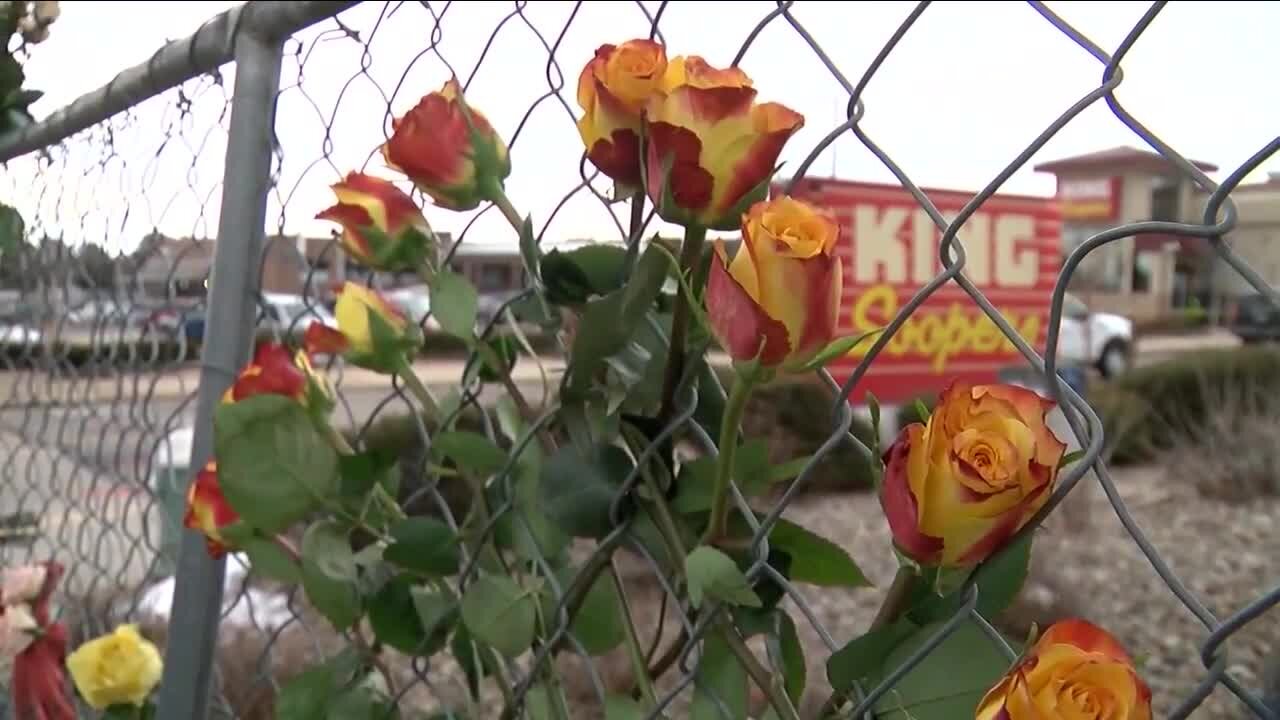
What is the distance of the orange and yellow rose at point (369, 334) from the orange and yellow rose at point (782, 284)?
0.29 meters

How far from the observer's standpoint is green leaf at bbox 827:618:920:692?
387 mm

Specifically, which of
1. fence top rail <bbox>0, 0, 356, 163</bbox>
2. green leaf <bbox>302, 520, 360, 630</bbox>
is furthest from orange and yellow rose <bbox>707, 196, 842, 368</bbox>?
fence top rail <bbox>0, 0, 356, 163</bbox>

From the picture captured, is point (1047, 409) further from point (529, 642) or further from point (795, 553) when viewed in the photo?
point (529, 642)

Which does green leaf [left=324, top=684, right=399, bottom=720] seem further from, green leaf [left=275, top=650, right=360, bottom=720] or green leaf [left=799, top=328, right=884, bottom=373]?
green leaf [left=799, top=328, right=884, bottom=373]

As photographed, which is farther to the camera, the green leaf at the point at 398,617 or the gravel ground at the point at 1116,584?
the gravel ground at the point at 1116,584

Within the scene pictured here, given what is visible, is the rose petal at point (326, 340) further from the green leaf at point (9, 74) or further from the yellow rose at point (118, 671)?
the green leaf at point (9, 74)

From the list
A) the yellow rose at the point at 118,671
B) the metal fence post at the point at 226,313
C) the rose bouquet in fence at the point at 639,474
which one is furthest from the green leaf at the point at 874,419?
the yellow rose at the point at 118,671

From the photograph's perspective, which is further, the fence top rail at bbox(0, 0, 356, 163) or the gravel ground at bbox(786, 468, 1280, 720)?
the gravel ground at bbox(786, 468, 1280, 720)

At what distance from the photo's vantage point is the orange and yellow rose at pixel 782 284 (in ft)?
1.18

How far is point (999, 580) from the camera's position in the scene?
36 cm

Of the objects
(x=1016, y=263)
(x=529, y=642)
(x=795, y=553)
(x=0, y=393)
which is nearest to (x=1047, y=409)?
(x=795, y=553)

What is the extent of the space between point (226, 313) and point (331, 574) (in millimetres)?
303

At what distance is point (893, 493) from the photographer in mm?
344

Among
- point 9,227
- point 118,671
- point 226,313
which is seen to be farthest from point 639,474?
point 9,227
